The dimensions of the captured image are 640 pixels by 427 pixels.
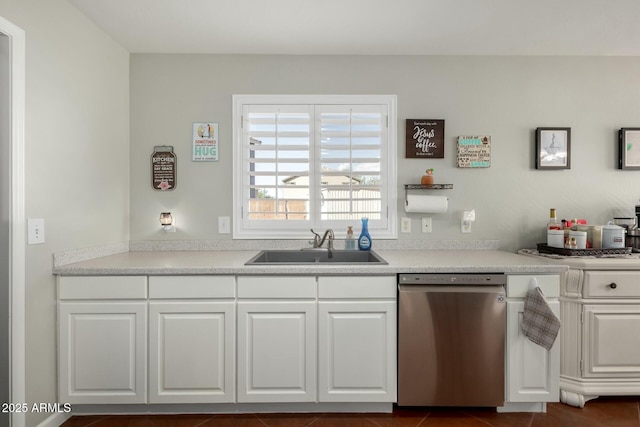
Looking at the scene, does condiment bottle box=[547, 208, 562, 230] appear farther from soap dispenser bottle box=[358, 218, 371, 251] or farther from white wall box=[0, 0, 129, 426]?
white wall box=[0, 0, 129, 426]

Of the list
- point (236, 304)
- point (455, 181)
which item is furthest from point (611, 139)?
Result: point (236, 304)

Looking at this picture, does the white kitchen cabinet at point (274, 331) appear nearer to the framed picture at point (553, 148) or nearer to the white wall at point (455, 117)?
the white wall at point (455, 117)

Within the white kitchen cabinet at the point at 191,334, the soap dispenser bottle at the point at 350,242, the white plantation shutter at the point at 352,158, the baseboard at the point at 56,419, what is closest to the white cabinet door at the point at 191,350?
the white kitchen cabinet at the point at 191,334

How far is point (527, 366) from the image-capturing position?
1.96 metres

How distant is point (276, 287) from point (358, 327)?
1.73 ft

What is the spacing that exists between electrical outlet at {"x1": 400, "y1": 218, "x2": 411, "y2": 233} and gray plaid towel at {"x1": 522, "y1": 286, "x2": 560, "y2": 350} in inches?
36.0

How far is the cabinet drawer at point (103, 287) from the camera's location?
6.21 feet

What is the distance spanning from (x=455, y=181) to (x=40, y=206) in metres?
2.69

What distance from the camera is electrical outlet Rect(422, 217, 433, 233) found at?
261 centimetres

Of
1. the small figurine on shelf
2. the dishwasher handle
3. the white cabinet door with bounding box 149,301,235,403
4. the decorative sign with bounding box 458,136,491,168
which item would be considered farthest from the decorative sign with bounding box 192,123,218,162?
the decorative sign with bounding box 458,136,491,168

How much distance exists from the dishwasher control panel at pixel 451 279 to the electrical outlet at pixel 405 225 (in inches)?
28.5

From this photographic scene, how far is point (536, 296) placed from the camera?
190 centimetres

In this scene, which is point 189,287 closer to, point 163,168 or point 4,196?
point 4,196

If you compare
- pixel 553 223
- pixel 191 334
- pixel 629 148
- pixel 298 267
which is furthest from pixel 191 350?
pixel 629 148
